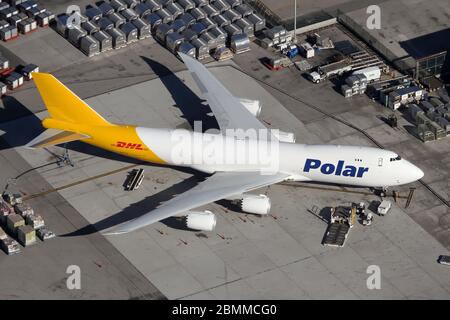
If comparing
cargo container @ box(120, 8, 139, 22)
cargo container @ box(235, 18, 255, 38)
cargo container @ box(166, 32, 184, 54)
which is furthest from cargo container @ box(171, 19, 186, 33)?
cargo container @ box(235, 18, 255, 38)

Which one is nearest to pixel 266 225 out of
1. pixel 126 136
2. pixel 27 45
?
pixel 126 136

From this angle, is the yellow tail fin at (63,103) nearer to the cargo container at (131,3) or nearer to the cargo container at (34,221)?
the cargo container at (34,221)

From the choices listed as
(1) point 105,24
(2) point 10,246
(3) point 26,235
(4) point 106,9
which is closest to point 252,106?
(1) point 105,24

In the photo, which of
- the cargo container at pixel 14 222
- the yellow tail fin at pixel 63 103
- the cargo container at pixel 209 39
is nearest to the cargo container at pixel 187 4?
the cargo container at pixel 209 39

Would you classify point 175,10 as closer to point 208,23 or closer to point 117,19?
point 208,23

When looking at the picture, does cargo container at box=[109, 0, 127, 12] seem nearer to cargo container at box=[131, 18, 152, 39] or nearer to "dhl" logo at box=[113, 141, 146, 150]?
cargo container at box=[131, 18, 152, 39]
